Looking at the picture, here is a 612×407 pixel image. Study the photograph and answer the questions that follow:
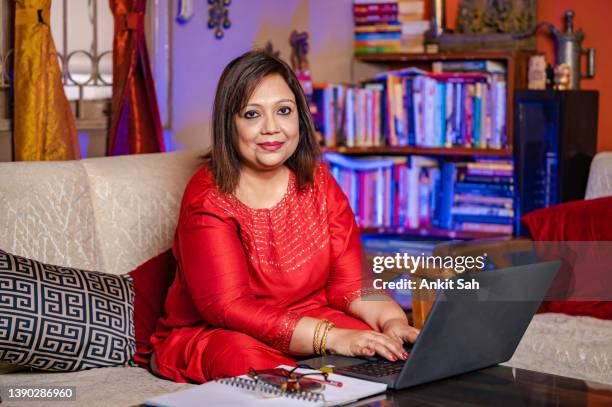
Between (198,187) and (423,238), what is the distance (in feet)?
7.81

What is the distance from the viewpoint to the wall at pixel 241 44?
389cm

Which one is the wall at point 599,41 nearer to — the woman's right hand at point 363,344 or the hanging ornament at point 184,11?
the hanging ornament at point 184,11

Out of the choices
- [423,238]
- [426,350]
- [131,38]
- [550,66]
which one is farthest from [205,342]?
[550,66]

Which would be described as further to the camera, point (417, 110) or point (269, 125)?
point (417, 110)

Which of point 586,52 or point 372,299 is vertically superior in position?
point 586,52

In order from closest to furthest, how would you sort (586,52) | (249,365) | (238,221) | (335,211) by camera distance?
(249,365) → (238,221) → (335,211) → (586,52)

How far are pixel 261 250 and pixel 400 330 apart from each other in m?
0.40

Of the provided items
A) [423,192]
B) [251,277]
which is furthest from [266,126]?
[423,192]

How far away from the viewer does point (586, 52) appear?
14.6 ft

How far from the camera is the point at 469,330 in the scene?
1.71 m

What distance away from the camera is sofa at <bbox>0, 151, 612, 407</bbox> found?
226cm

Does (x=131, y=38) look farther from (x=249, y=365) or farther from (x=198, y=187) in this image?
(x=249, y=365)

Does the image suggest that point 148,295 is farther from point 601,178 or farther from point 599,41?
point 599,41

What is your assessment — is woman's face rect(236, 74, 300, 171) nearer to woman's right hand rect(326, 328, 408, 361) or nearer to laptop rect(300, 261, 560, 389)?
woman's right hand rect(326, 328, 408, 361)
